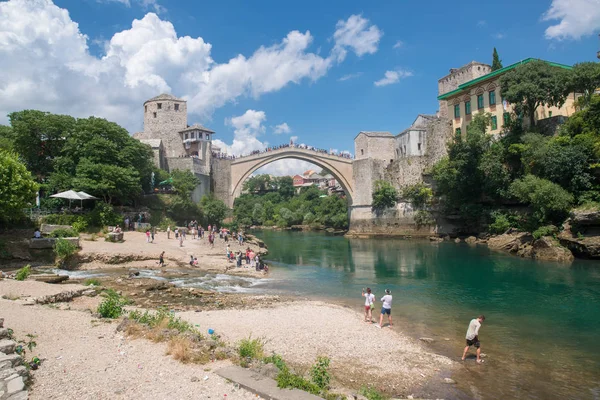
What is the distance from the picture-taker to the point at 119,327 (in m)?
8.55

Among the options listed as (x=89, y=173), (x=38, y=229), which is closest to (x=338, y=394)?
(x=38, y=229)

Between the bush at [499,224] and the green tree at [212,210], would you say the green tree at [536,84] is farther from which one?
the green tree at [212,210]

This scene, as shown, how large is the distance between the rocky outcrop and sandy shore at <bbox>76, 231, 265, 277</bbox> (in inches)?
680

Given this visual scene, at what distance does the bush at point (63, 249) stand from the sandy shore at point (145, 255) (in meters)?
0.55

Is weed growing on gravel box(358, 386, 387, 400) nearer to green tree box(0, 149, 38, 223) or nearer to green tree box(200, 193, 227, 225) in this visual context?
green tree box(0, 149, 38, 223)

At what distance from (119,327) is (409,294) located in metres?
11.1

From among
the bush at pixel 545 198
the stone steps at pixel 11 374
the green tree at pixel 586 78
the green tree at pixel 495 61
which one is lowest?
the stone steps at pixel 11 374

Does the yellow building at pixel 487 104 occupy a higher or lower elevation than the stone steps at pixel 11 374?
higher

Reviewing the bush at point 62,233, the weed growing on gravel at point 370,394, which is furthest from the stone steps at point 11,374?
the bush at point 62,233

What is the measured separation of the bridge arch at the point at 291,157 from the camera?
44.2 metres

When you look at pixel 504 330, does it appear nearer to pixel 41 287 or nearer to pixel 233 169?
pixel 41 287

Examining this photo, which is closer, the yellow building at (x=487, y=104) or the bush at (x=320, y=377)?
the bush at (x=320, y=377)

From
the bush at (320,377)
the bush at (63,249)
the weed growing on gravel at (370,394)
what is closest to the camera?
the weed growing on gravel at (370,394)

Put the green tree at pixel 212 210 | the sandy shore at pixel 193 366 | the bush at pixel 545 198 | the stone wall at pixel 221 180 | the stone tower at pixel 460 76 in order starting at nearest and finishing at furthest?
the sandy shore at pixel 193 366 → the bush at pixel 545 198 → the green tree at pixel 212 210 → the stone wall at pixel 221 180 → the stone tower at pixel 460 76
